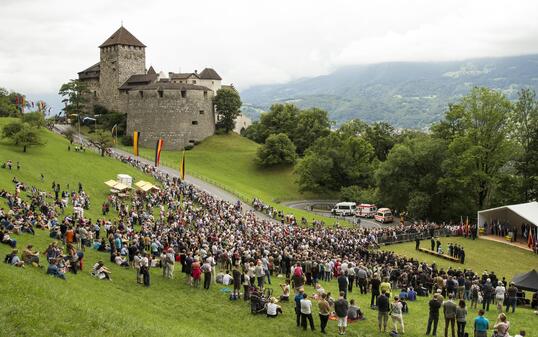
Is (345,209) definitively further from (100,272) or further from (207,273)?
(100,272)

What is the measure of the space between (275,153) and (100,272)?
59.1 meters

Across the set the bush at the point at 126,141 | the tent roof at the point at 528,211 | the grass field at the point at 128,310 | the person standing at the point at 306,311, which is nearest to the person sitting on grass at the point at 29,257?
the grass field at the point at 128,310

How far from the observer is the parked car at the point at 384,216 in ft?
177

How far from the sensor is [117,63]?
301ft

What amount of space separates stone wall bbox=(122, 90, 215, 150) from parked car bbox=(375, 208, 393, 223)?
39351 millimetres

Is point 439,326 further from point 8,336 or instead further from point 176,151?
point 176,151

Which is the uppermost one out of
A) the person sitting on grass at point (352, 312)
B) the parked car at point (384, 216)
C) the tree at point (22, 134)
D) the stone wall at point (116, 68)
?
the stone wall at point (116, 68)

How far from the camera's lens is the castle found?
84250 mm

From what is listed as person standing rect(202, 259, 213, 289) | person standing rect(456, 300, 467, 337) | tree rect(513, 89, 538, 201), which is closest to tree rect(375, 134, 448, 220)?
tree rect(513, 89, 538, 201)

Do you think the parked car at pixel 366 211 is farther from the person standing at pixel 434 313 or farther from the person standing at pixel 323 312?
the person standing at pixel 323 312

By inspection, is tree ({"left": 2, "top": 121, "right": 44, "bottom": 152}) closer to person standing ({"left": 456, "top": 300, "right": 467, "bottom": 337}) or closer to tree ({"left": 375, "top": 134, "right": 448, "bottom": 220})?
tree ({"left": 375, "top": 134, "right": 448, "bottom": 220})

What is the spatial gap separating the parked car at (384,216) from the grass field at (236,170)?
43.9 feet

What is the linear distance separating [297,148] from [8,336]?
7987cm

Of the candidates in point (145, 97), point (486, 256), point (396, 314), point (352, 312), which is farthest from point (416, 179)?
point (145, 97)
